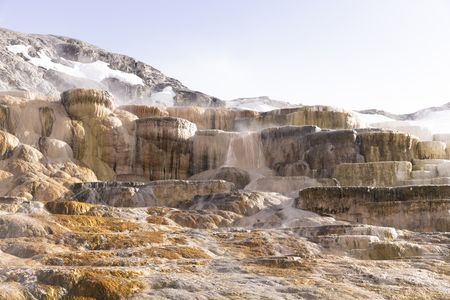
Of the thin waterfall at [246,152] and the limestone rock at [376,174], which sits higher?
the thin waterfall at [246,152]

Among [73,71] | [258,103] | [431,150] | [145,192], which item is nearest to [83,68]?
[73,71]

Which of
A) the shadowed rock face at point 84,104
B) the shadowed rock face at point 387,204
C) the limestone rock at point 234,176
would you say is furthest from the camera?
the shadowed rock face at point 84,104

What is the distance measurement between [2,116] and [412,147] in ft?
60.8

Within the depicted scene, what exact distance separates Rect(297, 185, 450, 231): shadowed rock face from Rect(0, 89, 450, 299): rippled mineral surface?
4 centimetres

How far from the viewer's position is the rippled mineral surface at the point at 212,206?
27.3ft

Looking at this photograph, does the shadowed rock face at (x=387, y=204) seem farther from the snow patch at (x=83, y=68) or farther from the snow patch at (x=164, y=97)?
the snow patch at (x=83, y=68)

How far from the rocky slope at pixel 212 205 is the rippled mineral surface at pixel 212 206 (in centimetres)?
4

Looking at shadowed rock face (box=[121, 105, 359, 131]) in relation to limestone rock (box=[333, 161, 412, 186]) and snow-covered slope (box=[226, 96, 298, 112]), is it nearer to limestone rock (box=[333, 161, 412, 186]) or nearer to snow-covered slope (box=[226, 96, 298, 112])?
limestone rock (box=[333, 161, 412, 186])

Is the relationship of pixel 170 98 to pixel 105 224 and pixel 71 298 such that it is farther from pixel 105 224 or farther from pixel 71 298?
pixel 71 298

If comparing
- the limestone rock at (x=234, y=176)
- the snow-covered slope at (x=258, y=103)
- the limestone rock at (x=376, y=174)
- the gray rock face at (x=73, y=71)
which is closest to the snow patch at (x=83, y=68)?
the gray rock face at (x=73, y=71)

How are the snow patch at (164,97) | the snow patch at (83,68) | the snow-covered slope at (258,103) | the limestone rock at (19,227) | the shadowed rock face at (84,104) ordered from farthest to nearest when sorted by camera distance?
the snow patch at (83,68) → the snow patch at (164,97) → the snow-covered slope at (258,103) → the shadowed rock face at (84,104) → the limestone rock at (19,227)

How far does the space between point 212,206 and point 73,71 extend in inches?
1793

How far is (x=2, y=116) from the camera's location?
27.8 metres

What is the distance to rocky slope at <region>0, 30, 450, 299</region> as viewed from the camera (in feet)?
27.3
